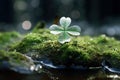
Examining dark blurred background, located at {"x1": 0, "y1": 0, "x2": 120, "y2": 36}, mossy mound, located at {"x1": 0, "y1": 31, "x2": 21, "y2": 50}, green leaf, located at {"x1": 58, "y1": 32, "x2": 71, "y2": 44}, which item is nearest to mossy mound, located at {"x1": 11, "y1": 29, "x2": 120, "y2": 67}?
green leaf, located at {"x1": 58, "y1": 32, "x2": 71, "y2": 44}

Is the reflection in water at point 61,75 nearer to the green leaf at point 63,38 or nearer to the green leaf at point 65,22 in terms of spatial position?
the green leaf at point 63,38

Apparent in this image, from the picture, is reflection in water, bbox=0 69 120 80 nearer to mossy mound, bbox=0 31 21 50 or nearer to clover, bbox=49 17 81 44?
clover, bbox=49 17 81 44

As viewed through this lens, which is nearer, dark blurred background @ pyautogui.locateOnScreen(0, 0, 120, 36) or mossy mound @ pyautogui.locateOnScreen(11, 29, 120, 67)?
mossy mound @ pyautogui.locateOnScreen(11, 29, 120, 67)

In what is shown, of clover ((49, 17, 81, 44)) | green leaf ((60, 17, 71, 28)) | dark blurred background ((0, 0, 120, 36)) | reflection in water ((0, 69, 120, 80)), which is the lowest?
reflection in water ((0, 69, 120, 80))

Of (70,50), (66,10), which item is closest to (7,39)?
(70,50)

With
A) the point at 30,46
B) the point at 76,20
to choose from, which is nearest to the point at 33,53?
the point at 30,46

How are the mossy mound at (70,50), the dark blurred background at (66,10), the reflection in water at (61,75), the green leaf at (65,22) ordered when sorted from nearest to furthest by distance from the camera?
the reflection in water at (61,75) → the mossy mound at (70,50) → the green leaf at (65,22) → the dark blurred background at (66,10)

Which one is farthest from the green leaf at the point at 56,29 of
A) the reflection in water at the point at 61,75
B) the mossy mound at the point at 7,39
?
the mossy mound at the point at 7,39

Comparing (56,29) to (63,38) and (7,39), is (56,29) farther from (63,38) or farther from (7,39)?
(7,39)
